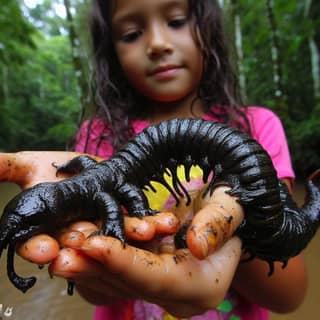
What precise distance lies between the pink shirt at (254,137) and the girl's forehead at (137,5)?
0.64 m

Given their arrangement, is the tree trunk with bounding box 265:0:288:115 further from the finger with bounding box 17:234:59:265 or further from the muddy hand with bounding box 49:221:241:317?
the finger with bounding box 17:234:59:265

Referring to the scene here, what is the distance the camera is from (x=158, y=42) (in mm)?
2062

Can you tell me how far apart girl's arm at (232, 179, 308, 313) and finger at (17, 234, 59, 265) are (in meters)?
0.91

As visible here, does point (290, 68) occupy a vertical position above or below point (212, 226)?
below

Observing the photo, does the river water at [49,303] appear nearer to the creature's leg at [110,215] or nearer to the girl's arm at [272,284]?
the girl's arm at [272,284]

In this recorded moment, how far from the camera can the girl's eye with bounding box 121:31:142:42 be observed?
2.20m

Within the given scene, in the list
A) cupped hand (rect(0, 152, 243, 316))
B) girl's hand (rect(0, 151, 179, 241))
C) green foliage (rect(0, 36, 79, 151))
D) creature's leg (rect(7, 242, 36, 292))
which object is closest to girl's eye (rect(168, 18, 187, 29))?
girl's hand (rect(0, 151, 179, 241))

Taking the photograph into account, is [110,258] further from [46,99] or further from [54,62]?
[54,62]

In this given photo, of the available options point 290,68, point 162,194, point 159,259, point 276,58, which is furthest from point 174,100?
point 290,68

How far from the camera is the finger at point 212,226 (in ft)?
3.28

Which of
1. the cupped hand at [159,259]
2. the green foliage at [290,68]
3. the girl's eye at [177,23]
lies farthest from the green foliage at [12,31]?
the cupped hand at [159,259]

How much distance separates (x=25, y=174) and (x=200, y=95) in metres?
1.25

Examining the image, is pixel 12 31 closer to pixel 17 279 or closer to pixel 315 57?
A: pixel 315 57

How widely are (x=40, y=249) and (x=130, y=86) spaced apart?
1.77 metres
